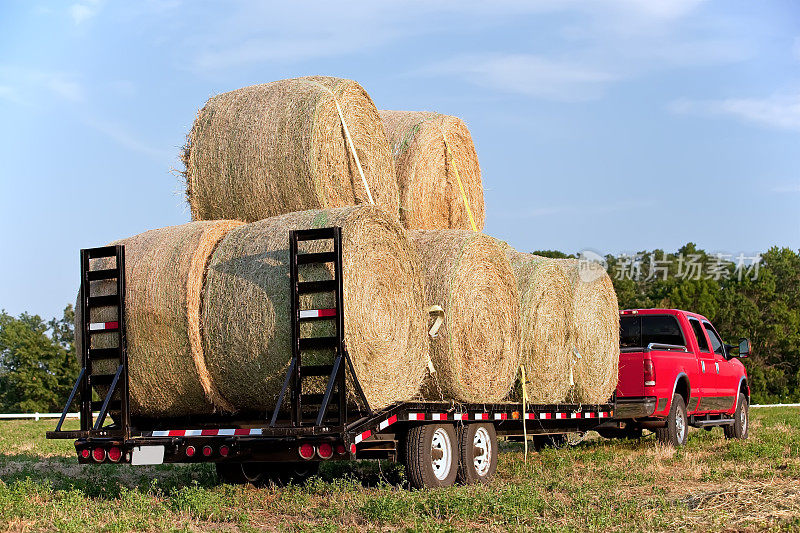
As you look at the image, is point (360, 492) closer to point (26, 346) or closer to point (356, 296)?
point (356, 296)

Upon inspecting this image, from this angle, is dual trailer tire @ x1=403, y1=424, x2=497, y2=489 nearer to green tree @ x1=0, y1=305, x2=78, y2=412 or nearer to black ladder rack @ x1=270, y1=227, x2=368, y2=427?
black ladder rack @ x1=270, y1=227, x2=368, y2=427

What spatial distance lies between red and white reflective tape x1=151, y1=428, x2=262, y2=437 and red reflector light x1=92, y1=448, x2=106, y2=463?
505 mm

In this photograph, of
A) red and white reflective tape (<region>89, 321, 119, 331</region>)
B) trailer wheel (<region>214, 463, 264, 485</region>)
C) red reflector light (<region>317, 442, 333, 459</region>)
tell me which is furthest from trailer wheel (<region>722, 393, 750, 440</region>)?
red and white reflective tape (<region>89, 321, 119, 331</region>)

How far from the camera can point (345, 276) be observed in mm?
8938

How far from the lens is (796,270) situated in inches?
3108

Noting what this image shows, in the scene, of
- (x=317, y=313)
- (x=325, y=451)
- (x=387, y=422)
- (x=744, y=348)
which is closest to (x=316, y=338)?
(x=317, y=313)

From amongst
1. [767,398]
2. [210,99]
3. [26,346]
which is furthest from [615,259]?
[210,99]

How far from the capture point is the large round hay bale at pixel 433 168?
12.7m

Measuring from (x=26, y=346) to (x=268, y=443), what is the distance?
5228 centimetres

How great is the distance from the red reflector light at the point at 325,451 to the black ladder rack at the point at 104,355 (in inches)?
80.1

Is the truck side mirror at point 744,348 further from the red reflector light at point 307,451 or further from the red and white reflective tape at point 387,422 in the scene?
the red reflector light at point 307,451

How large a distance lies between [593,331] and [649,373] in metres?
1.45

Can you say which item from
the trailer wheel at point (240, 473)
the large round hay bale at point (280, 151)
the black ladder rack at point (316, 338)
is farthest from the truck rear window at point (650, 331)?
the black ladder rack at point (316, 338)

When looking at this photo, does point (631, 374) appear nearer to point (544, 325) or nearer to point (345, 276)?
point (544, 325)
